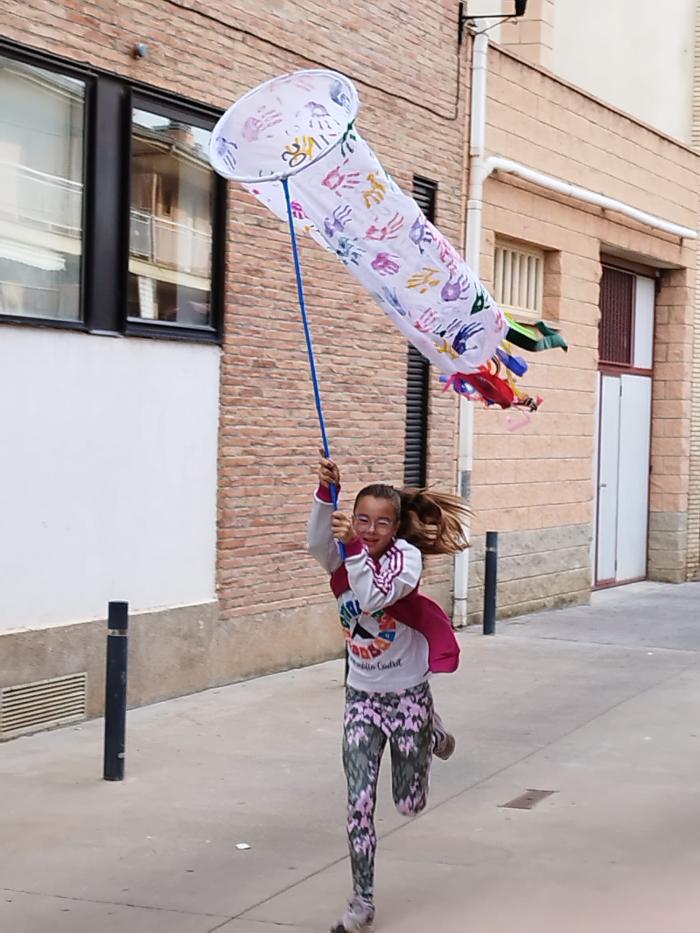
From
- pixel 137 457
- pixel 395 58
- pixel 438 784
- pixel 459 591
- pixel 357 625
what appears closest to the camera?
pixel 357 625

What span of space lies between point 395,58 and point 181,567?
511 cm

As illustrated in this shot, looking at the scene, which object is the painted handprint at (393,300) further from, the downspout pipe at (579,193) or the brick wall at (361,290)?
the downspout pipe at (579,193)

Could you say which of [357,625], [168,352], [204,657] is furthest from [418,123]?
[357,625]

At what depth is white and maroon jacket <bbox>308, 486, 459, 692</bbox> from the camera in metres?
6.09

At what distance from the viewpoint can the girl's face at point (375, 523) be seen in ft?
19.8

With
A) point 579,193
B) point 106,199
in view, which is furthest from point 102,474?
point 579,193

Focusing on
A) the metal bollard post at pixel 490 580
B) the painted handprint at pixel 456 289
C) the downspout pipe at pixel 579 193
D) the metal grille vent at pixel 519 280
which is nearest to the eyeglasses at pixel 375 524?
the painted handprint at pixel 456 289

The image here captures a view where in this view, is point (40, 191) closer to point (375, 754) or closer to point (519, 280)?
point (375, 754)

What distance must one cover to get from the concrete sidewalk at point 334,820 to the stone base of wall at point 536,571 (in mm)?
3311

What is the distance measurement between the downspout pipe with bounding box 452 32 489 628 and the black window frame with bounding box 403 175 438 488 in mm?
639

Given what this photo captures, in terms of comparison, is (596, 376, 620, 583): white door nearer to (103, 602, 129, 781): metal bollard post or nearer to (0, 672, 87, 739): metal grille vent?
(0, 672, 87, 739): metal grille vent

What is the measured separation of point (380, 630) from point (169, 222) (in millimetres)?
5789

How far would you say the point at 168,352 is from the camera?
11.0 m

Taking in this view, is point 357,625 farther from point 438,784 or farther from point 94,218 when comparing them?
point 94,218
